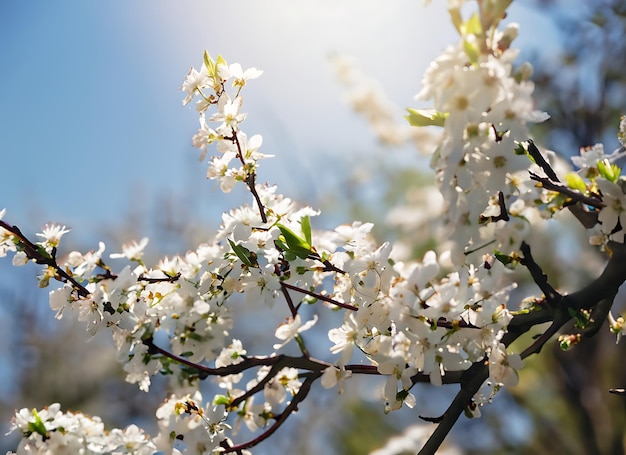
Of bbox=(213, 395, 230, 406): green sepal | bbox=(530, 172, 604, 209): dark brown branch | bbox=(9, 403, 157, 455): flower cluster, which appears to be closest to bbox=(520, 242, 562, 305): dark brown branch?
bbox=(530, 172, 604, 209): dark brown branch

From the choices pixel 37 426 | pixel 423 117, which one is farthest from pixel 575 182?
pixel 37 426

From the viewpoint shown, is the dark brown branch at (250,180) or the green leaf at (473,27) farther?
the dark brown branch at (250,180)

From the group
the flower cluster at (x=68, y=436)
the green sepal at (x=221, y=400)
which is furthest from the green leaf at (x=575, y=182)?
the flower cluster at (x=68, y=436)

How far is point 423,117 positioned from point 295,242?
0.17 meters

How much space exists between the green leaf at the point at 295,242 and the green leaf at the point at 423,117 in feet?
0.50

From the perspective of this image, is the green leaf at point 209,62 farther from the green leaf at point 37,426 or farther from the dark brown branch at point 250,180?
the green leaf at point 37,426

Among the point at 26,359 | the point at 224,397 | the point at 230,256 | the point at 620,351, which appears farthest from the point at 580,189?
the point at 26,359

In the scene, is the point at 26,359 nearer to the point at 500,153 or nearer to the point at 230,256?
the point at 230,256

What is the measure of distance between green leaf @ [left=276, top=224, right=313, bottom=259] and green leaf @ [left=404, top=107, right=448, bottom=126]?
0.15 m

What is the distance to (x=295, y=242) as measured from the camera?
62cm

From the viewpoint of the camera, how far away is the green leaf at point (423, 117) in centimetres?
56

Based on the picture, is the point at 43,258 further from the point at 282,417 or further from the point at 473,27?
the point at 473,27

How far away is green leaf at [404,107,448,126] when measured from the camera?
1.85 feet

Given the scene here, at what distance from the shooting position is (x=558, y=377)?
9.64 feet
